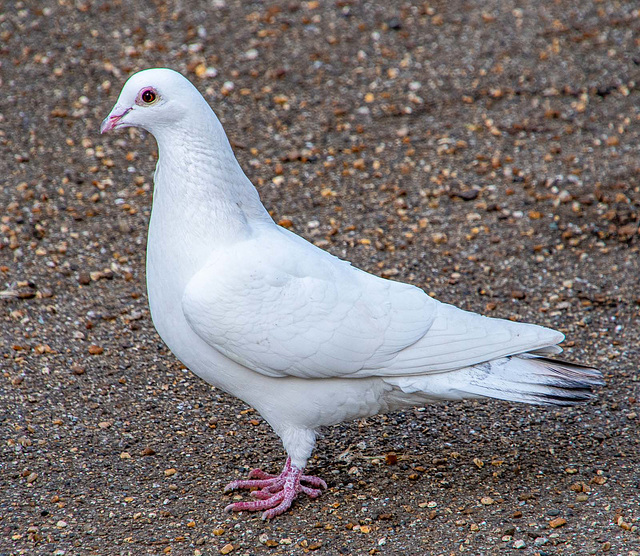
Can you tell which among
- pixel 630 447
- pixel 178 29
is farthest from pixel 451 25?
pixel 630 447

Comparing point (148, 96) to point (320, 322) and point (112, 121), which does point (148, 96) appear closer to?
point (112, 121)

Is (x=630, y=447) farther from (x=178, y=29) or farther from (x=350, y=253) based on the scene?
(x=178, y=29)

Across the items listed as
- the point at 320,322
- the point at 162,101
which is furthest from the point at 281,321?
the point at 162,101

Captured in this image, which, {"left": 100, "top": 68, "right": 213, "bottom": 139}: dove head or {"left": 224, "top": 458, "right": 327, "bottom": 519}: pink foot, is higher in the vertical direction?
{"left": 100, "top": 68, "right": 213, "bottom": 139}: dove head

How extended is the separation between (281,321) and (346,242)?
255 cm

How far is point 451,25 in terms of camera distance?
823 cm

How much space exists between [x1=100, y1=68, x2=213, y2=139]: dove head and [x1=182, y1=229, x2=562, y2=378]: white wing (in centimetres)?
60

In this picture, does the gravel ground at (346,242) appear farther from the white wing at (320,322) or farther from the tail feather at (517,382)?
the white wing at (320,322)

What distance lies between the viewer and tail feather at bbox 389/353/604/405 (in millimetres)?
3490

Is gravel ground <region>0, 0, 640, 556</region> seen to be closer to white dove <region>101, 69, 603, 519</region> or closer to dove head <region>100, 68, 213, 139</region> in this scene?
white dove <region>101, 69, 603, 519</region>

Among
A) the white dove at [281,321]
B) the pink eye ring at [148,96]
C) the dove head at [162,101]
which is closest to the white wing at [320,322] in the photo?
the white dove at [281,321]

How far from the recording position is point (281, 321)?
347 cm

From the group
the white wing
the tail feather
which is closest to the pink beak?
the white wing

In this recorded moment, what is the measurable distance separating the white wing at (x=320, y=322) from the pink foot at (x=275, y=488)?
614 mm
